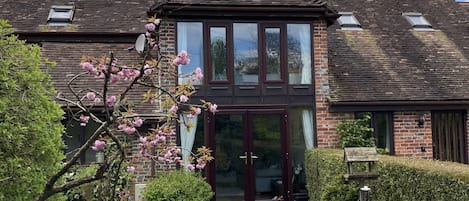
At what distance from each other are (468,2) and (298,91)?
10.3 m

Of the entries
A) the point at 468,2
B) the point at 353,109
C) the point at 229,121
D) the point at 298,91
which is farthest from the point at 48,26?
the point at 468,2

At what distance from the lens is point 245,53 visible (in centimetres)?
1162

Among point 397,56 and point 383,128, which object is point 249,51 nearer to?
point 383,128

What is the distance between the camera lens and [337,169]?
30.9 ft

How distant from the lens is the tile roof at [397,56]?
1254 centimetres

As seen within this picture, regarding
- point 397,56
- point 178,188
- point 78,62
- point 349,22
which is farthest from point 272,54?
point 78,62

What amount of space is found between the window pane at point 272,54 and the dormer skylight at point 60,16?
5322mm

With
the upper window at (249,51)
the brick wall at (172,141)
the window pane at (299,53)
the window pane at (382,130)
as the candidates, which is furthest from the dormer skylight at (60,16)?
the window pane at (382,130)

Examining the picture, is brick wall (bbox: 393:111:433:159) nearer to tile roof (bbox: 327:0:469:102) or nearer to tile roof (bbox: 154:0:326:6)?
tile roof (bbox: 327:0:469:102)

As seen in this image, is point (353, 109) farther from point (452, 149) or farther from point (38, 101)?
point (38, 101)

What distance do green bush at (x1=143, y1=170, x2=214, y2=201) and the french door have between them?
0.86 m

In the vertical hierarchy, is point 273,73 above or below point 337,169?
above

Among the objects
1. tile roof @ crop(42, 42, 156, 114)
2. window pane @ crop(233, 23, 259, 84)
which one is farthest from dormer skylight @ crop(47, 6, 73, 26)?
window pane @ crop(233, 23, 259, 84)

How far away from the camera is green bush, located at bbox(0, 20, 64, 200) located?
189 inches
